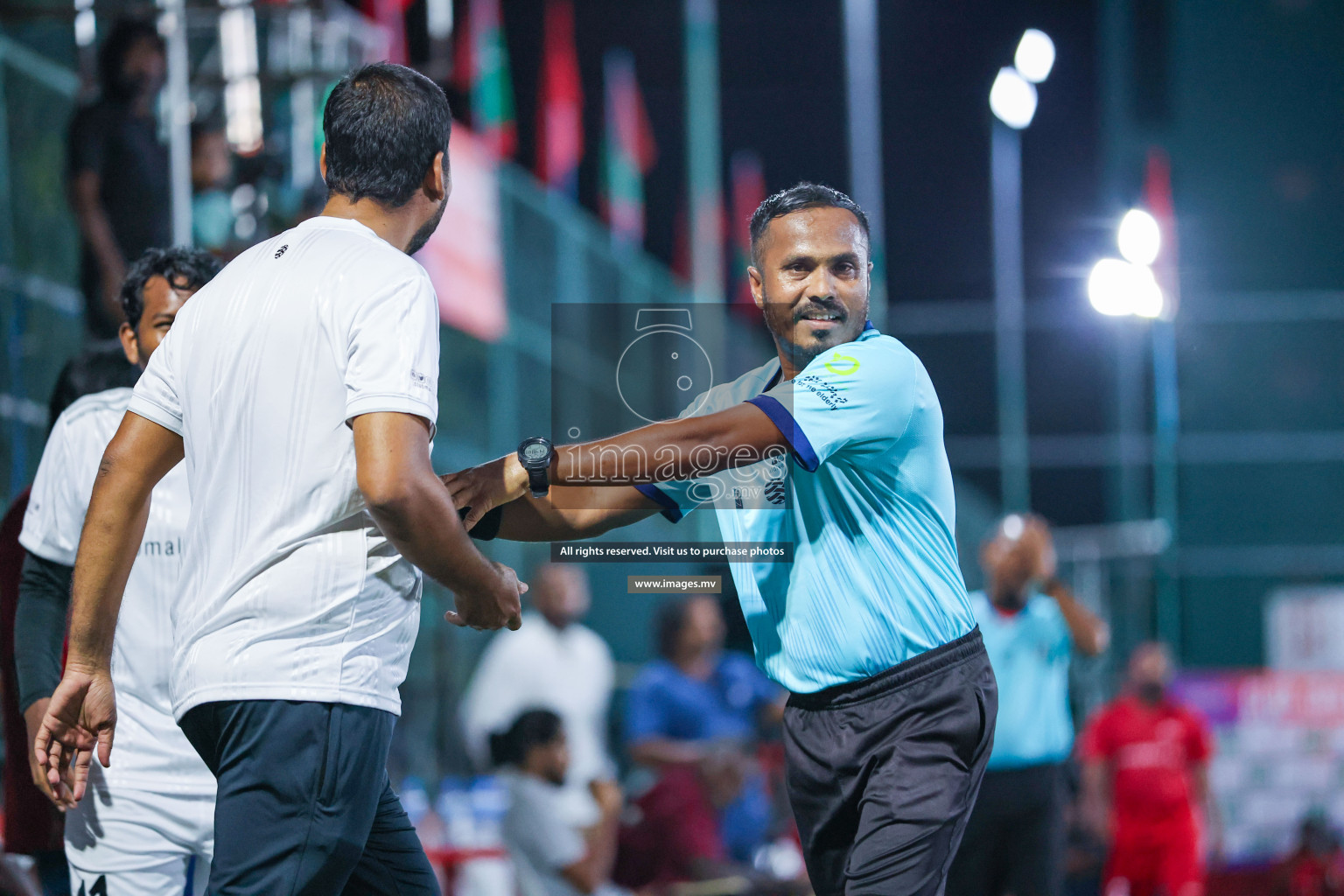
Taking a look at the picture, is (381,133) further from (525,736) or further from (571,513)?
(525,736)

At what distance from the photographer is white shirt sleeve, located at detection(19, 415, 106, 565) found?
3.00 m

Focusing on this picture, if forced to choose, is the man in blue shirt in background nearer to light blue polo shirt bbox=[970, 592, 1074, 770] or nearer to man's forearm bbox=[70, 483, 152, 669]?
light blue polo shirt bbox=[970, 592, 1074, 770]

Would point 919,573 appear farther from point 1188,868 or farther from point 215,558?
point 1188,868

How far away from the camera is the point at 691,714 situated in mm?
6902

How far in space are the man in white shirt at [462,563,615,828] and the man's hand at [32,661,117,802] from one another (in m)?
4.27

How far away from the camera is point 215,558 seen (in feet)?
7.18

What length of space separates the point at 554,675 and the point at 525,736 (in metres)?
1.11

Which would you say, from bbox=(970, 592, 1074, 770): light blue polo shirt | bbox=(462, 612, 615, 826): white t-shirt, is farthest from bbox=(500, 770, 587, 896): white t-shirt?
bbox=(970, 592, 1074, 770): light blue polo shirt

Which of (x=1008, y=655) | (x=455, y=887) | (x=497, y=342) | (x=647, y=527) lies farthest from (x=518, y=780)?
(x=497, y=342)

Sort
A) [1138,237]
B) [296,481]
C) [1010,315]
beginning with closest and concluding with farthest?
[296,481]
[1138,237]
[1010,315]

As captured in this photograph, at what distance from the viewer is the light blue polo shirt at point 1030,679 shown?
5859 millimetres

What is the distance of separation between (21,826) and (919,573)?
2.21 m

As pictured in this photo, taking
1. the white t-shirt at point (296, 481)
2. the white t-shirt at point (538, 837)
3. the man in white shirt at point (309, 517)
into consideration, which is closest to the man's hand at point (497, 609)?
the man in white shirt at point (309, 517)

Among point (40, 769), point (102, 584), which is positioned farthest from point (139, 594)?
point (102, 584)
